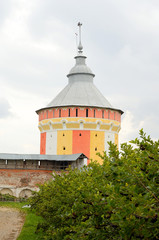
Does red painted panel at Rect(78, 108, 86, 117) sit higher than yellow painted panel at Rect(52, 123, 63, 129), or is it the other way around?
red painted panel at Rect(78, 108, 86, 117)

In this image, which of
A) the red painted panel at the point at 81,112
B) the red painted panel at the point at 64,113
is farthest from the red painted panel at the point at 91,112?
the red painted panel at the point at 64,113

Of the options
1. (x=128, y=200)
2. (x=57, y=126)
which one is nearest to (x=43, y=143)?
(x=57, y=126)

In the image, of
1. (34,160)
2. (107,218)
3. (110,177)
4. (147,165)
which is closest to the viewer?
(147,165)

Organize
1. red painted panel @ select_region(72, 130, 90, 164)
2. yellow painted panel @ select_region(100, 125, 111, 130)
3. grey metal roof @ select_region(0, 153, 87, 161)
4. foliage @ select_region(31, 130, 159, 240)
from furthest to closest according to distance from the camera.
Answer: yellow painted panel @ select_region(100, 125, 111, 130), red painted panel @ select_region(72, 130, 90, 164), grey metal roof @ select_region(0, 153, 87, 161), foliage @ select_region(31, 130, 159, 240)

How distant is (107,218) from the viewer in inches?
205

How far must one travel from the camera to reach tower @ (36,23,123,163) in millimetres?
34625

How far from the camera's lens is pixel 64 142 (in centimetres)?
Answer: 3491

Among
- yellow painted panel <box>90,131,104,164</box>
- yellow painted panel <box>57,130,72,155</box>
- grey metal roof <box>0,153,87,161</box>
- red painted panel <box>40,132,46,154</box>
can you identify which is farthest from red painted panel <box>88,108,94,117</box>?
grey metal roof <box>0,153,87,161</box>

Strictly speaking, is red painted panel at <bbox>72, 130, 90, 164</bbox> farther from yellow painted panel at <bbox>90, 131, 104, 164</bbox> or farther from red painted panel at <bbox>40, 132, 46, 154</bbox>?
red painted panel at <bbox>40, 132, 46, 154</bbox>

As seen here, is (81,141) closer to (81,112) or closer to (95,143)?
(95,143)

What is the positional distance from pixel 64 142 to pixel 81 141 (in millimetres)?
1455

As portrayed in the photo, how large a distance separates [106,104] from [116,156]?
3198cm

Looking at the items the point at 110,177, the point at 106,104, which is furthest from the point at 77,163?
the point at 110,177

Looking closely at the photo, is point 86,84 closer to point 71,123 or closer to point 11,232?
point 71,123
